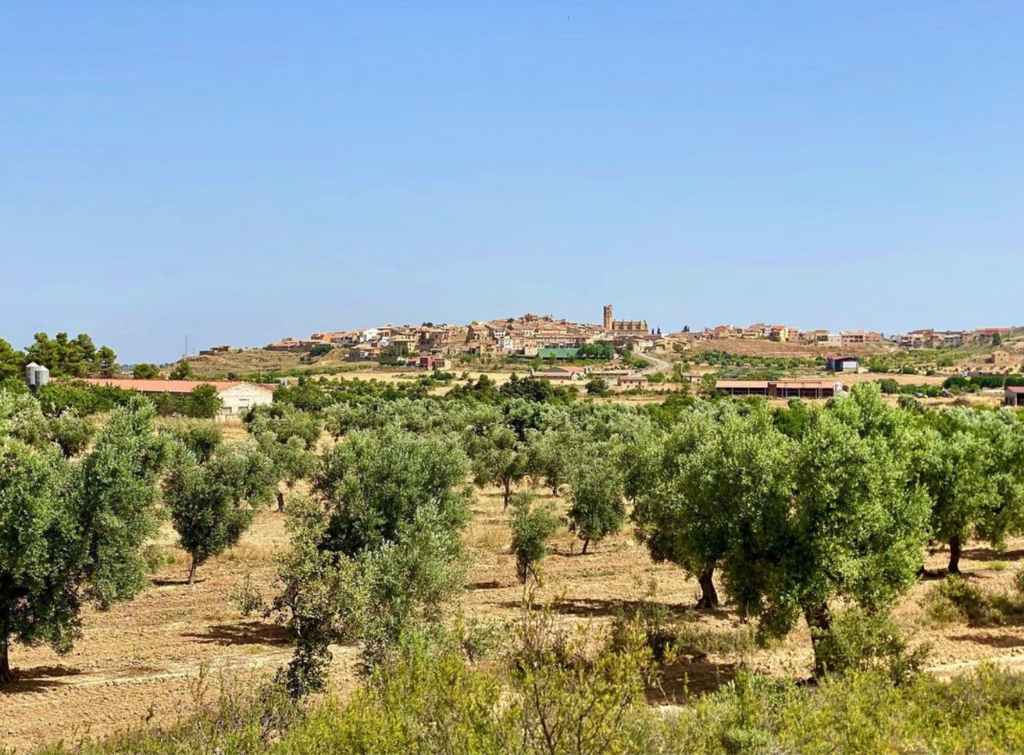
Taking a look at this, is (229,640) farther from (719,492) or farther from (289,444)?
(289,444)

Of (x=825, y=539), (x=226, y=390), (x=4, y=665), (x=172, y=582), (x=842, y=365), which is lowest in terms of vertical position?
(x=172, y=582)

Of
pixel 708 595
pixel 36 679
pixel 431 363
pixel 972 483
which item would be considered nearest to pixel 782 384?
pixel 431 363

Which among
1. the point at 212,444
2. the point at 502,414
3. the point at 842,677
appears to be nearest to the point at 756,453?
the point at 842,677

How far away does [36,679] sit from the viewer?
24.3m

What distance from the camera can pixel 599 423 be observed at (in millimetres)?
71062

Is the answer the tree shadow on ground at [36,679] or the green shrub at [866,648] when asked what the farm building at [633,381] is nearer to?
the tree shadow on ground at [36,679]

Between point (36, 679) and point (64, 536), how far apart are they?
169 inches

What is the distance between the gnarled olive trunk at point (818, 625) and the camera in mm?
21048

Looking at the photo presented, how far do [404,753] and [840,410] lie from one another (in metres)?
17.4

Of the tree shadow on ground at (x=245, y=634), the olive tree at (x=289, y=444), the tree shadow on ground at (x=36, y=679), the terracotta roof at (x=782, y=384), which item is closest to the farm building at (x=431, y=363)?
the terracotta roof at (x=782, y=384)

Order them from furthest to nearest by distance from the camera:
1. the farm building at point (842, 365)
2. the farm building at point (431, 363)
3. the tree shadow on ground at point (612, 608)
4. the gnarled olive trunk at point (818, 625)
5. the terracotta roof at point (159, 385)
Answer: the farm building at point (842, 365)
the farm building at point (431, 363)
the terracotta roof at point (159, 385)
the tree shadow on ground at point (612, 608)
the gnarled olive trunk at point (818, 625)

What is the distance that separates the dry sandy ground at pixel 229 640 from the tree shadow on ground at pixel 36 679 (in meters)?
0.05

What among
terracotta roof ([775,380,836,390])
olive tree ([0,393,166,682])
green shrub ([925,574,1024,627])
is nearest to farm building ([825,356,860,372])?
terracotta roof ([775,380,836,390])

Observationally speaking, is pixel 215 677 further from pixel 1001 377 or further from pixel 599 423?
pixel 1001 377
